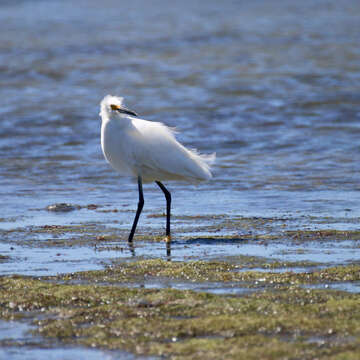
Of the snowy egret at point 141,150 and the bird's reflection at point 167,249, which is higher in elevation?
the snowy egret at point 141,150

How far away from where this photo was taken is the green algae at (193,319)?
5.11 m

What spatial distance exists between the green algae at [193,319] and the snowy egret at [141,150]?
108 inches

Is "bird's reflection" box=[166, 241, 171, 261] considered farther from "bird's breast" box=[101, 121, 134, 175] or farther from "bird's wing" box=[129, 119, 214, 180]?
"bird's breast" box=[101, 121, 134, 175]

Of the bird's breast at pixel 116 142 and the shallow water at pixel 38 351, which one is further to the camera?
the bird's breast at pixel 116 142

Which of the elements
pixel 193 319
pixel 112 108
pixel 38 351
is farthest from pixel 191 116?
pixel 38 351

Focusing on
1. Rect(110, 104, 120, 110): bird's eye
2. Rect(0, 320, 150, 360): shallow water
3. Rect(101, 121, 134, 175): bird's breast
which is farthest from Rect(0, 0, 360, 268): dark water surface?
Rect(0, 320, 150, 360): shallow water

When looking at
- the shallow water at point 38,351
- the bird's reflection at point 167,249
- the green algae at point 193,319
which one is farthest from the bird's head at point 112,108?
the shallow water at point 38,351

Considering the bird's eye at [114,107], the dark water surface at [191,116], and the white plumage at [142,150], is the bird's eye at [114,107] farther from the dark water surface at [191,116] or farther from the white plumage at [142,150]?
the dark water surface at [191,116]

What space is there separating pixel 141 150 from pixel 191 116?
33.3 feet

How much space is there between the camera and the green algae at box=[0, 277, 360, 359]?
5105 millimetres

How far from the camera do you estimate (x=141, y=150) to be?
9.10 meters

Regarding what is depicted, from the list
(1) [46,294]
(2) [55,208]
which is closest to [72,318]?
(1) [46,294]

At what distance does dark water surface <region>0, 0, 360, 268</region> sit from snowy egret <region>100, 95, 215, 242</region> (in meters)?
0.59

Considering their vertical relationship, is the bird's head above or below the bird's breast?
above
